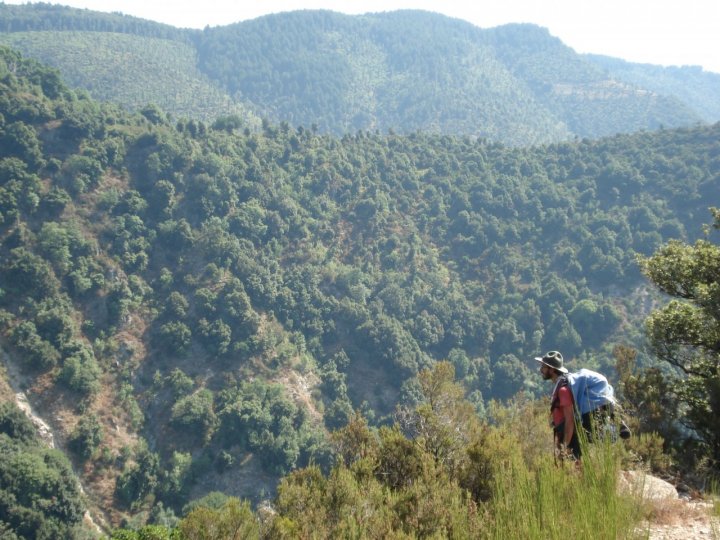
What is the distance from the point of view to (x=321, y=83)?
178 metres

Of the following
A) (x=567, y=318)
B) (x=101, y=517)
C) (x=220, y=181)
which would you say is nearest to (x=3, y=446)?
(x=101, y=517)

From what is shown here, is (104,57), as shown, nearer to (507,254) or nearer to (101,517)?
(507,254)

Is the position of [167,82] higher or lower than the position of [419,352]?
higher

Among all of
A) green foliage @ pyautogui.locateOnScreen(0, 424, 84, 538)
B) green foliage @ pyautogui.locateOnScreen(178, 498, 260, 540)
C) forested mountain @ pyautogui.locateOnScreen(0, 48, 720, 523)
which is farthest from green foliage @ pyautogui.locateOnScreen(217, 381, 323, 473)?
green foliage @ pyautogui.locateOnScreen(178, 498, 260, 540)

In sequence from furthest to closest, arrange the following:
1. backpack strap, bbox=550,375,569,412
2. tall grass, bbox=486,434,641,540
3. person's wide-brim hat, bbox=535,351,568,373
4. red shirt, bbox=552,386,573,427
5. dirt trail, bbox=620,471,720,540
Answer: person's wide-brim hat, bbox=535,351,568,373 < backpack strap, bbox=550,375,569,412 < red shirt, bbox=552,386,573,427 < dirt trail, bbox=620,471,720,540 < tall grass, bbox=486,434,641,540

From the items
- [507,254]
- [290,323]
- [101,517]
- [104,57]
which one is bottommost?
[101,517]

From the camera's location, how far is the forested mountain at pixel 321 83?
11394 cm

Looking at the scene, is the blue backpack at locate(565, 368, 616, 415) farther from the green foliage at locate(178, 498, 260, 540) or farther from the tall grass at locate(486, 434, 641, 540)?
the green foliage at locate(178, 498, 260, 540)

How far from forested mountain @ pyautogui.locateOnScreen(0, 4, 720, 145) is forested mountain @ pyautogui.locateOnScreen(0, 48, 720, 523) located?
183 ft

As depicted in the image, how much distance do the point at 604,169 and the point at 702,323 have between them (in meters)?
72.8

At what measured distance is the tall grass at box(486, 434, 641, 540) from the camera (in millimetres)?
3199

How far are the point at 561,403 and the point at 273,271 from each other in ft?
171

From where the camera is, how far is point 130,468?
3703 cm

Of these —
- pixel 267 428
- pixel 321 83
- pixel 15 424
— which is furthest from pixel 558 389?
pixel 321 83
